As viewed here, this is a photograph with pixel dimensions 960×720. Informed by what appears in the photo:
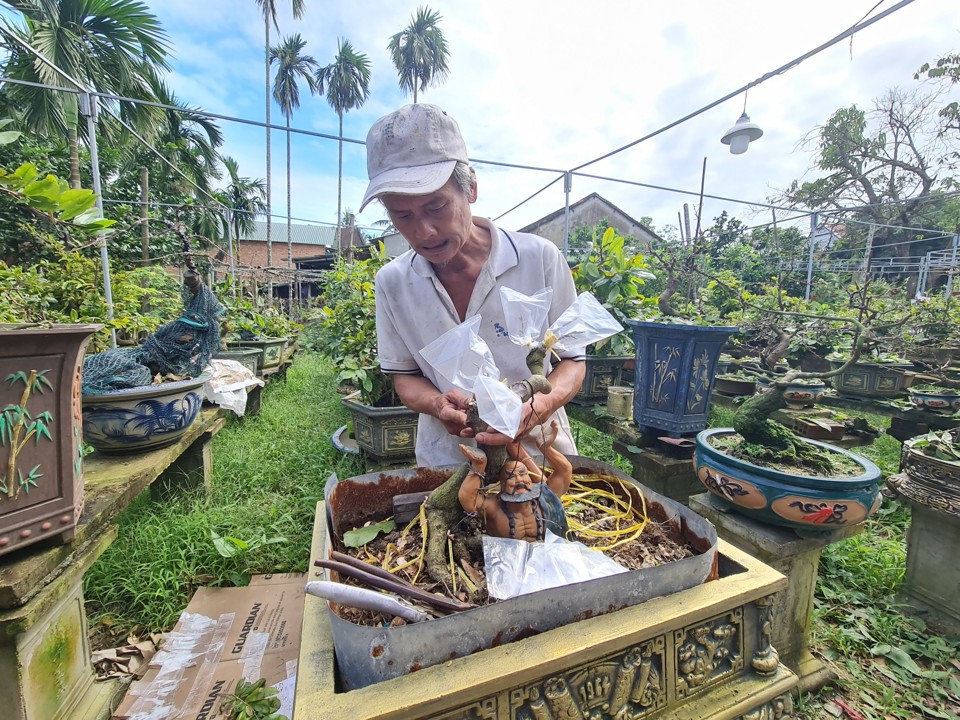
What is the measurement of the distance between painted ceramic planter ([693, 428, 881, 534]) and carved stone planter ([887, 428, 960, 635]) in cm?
63

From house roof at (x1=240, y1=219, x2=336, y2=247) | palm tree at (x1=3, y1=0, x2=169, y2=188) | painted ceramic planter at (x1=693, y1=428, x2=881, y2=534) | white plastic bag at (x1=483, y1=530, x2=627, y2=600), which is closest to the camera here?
white plastic bag at (x1=483, y1=530, x2=627, y2=600)

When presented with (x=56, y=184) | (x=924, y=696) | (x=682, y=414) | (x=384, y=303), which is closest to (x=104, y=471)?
(x=56, y=184)

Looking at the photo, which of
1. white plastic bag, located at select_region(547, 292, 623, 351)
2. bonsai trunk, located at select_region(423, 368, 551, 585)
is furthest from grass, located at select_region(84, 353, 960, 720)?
white plastic bag, located at select_region(547, 292, 623, 351)

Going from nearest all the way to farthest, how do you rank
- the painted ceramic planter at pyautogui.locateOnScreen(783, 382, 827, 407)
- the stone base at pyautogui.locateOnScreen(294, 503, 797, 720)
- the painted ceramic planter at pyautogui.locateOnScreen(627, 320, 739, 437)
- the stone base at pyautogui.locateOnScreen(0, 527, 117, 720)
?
the stone base at pyautogui.locateOnScreen(294, 503, 797, 720) < the stone base at pyautogui.locateOnScreen(0, 527, 117, 720) < the painted ceramic planter at pyautogui.locateOnScreen(627, 320, 739, 437) < the painted ceramic planter at pyautogui.locateOnScreen(783, 382, 827, 407)

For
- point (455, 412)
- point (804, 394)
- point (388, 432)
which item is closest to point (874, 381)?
point (804, 394)

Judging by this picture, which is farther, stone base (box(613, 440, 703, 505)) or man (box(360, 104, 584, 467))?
stone base (box(613, 440, 703, 505))

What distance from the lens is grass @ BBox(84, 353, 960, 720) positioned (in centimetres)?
172

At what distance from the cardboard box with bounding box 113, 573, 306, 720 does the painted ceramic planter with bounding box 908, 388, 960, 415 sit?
5056 millimetres

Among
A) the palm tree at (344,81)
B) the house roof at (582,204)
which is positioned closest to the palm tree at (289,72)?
the palm tree at (344,81)

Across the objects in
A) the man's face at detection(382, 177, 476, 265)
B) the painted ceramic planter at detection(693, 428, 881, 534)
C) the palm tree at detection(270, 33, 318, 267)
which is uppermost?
the palm tree at detection(270, 33, 318, 267)

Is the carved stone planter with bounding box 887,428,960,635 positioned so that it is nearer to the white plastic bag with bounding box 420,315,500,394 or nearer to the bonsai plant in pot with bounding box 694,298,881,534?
the bonsai plant in pot with bounding box 694,298,881,534

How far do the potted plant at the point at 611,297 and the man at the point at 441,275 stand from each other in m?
2.21

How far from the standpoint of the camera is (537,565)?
93 centimetres

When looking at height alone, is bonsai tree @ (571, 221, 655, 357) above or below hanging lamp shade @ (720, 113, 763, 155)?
below
